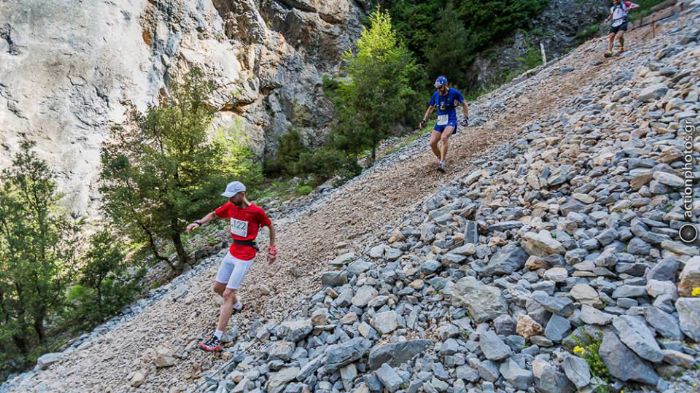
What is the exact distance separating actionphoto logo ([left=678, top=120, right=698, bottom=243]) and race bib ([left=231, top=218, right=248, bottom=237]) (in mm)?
4986

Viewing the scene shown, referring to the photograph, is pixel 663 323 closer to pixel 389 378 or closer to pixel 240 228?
pixel 389 378

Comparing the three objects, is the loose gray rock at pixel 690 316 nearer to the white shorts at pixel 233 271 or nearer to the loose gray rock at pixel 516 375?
the loose gray rock at pixel 516 375

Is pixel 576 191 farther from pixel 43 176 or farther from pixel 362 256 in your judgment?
pixel 43 176

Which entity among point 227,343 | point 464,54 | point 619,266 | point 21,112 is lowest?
point 227,343

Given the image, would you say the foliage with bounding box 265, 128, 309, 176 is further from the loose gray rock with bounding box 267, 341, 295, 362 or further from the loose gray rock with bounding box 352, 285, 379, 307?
the loose gray rock with bounding box 267, 341, 295, 362

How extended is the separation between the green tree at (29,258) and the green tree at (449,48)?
87.8 feet

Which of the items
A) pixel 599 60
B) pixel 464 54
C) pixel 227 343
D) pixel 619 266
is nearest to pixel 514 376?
pixel 619 266

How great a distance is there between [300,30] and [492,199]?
28928 millimetres

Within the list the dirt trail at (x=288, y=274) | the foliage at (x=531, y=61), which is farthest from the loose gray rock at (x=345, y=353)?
the foliage at (x=531, y=61)

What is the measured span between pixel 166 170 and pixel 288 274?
8854 millimetres

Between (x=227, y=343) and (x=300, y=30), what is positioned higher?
(x=300, y=30)

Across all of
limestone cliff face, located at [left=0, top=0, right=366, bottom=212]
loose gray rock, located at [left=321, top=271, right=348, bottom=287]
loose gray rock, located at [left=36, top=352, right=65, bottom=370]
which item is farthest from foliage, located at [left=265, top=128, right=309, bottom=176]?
loose gray rock, located at [left=321, top=271, right=348, bottom=287]

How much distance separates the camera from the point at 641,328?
2.53 meters

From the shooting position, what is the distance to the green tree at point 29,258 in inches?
454
